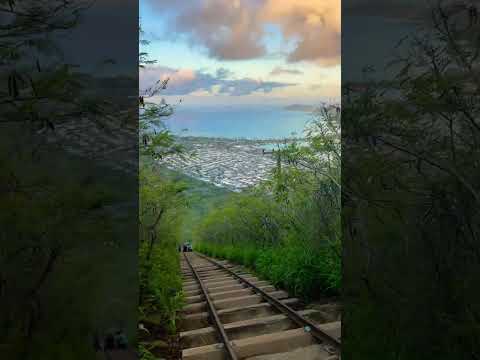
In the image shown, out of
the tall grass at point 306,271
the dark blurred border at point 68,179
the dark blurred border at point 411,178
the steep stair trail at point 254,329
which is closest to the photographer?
the dark blurred border at point 68,179

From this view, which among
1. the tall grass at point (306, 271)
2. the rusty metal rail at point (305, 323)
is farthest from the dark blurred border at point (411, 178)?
the tall grass at point (306, 271)

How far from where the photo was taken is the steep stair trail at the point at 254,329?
2.54 meters

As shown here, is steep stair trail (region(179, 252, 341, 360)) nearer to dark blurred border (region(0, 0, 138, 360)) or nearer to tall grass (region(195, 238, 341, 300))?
tall grass (region(195, 238, 341, 300))

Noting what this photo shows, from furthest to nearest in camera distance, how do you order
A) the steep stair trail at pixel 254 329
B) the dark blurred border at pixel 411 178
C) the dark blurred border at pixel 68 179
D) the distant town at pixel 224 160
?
the distant town at pixel 224 160, the steep stair trail at pixel 254 329, the dark blurred border at pixel 411 178, the dark blurred border at pixel 68 179

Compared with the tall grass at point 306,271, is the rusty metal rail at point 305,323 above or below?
below

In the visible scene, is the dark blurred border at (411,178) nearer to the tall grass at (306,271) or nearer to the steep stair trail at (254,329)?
the steep stair trail at (254,329)

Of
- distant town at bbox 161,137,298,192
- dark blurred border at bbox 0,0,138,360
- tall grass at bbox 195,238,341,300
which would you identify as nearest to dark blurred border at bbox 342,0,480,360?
dark blurred border at bbox 0,0,138,360

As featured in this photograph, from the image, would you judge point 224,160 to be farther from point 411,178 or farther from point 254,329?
point 411,178

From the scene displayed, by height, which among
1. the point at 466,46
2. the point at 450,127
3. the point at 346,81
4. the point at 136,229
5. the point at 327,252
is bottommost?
the point at 327,252

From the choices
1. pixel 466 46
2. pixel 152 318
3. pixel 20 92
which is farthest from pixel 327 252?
pixel 20 92

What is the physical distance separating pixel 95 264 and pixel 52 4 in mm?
1095

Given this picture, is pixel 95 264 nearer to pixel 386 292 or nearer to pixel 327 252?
pixel 386 292

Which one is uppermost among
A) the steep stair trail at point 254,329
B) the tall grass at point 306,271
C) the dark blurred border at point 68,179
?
the dark blurred border at point 68,179

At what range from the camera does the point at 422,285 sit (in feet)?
6.11
